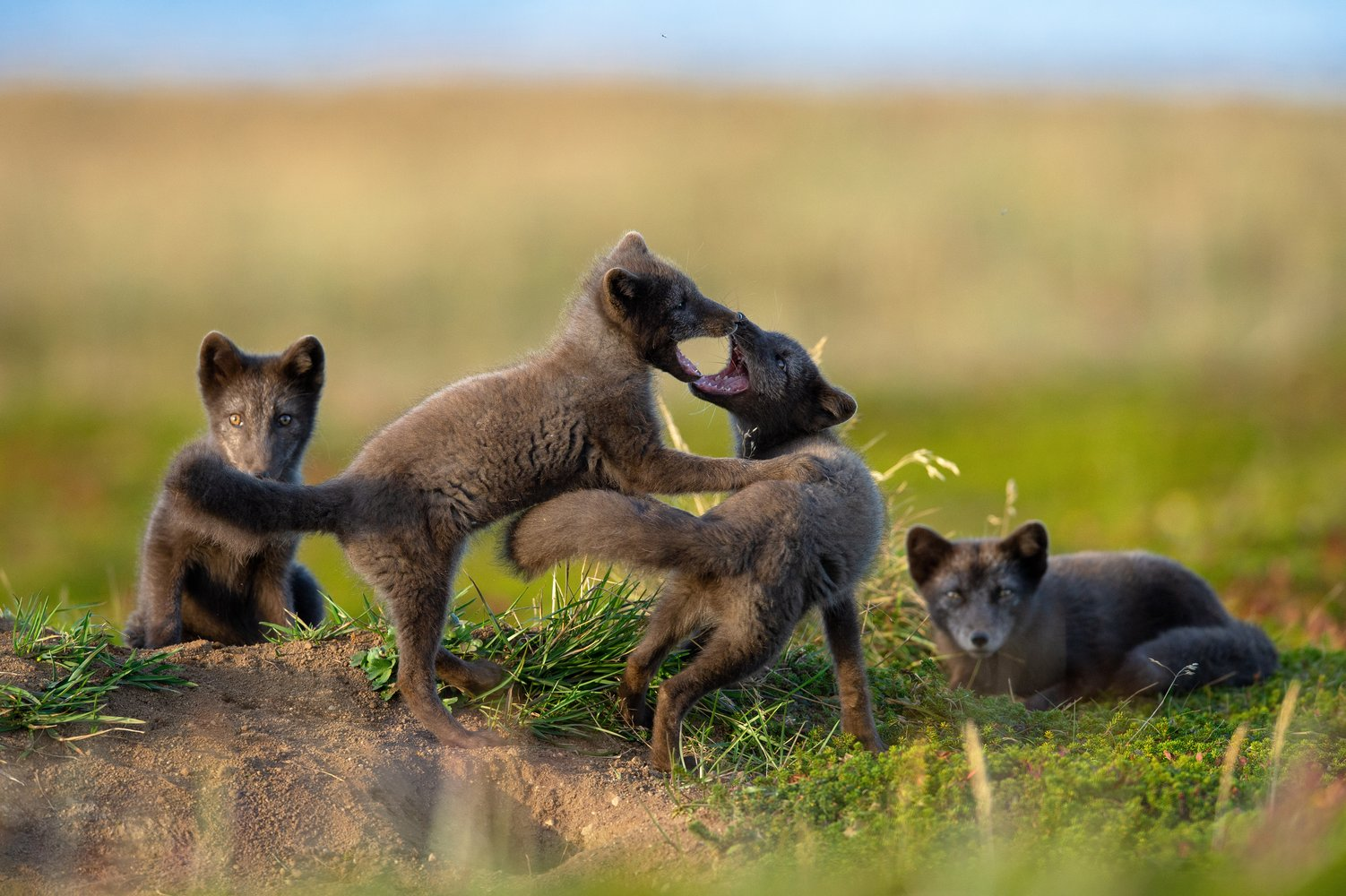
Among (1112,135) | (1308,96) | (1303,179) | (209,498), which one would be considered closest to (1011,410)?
(1303,179)

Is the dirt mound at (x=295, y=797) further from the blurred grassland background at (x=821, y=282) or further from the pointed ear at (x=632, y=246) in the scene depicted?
the blurred grassland background at (x=821, y=282)

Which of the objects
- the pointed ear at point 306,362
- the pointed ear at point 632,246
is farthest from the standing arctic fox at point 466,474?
the pointed ear at point 306,362

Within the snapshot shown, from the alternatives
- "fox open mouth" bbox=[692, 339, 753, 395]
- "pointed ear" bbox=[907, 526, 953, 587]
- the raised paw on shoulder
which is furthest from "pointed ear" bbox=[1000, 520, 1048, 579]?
the raised paw on shoulder

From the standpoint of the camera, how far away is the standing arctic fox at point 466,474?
528 centimetres

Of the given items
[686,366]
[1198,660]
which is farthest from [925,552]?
[686,366]

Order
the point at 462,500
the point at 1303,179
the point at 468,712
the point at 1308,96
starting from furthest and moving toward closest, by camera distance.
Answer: the point at 1308,96
the point at 1303,179
the point at 468,712
the point at 462,500

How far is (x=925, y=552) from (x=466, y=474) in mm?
3431

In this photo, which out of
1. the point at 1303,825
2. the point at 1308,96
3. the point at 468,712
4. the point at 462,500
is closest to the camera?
the point at 1303,825

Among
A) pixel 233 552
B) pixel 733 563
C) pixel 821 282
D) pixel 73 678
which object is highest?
pixel 821 282

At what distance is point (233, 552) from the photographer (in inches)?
241

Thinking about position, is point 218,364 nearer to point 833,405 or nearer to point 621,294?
point 621,294

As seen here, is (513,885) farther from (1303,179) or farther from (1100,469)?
(1303,179)

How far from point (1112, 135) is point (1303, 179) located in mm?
4302

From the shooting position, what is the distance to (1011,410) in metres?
18.2
